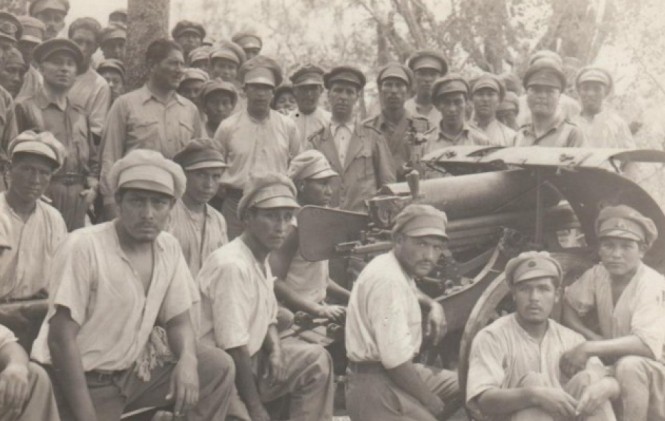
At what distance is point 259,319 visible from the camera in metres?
5.88

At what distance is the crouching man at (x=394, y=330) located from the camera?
5.52 m

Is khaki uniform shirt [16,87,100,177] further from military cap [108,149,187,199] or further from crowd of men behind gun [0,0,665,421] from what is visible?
military cap [108,149,187,199]

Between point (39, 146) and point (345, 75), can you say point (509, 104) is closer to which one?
point (345, 75)

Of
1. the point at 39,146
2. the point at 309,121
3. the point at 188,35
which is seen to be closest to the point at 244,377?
the point at 39,146

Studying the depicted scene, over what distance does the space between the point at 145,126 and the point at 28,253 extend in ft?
6.94

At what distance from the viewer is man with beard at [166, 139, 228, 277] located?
6641 mm

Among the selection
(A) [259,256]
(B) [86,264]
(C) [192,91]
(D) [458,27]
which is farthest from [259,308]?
(D) [458,27]

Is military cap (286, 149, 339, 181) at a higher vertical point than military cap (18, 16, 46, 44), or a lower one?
lower

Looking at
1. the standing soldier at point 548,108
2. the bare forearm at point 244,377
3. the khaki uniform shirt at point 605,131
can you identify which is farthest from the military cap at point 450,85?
the bare forearm at point 244,377

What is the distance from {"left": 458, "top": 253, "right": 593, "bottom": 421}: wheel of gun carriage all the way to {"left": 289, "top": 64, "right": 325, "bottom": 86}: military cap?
3.08 meters

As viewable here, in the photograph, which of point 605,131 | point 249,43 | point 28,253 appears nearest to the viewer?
point 28,253

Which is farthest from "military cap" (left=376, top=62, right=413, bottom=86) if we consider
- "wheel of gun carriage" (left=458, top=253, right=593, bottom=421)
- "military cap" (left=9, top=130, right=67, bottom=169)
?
"military cap" (left=9, top=130, right=67, bottom=169)

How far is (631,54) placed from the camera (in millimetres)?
15344

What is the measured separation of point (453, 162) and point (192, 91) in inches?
99.0
